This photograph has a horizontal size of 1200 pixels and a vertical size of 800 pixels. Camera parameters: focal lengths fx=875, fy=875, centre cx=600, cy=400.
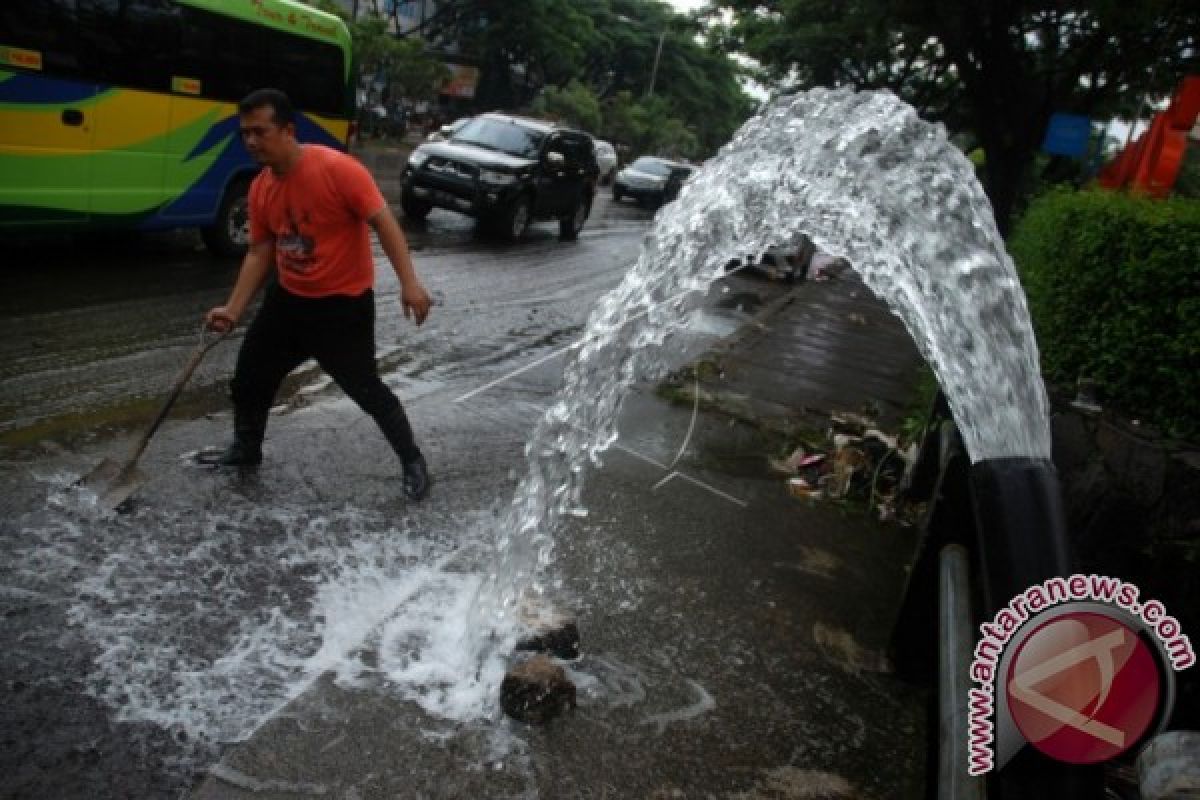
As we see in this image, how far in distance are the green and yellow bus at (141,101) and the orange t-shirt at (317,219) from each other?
4515mm

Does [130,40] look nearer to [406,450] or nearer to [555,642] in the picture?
[406,450]

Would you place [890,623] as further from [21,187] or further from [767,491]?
[21,187]

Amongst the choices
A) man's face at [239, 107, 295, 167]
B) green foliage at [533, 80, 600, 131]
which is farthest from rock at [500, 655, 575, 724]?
green foliage at [533, 80, 600, 131]

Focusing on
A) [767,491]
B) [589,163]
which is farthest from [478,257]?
[767,491]

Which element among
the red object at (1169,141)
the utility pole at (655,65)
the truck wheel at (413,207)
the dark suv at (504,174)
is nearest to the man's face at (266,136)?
the red object at (1169,141)

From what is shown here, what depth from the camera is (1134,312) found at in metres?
3.64

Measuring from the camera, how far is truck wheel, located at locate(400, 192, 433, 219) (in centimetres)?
1430

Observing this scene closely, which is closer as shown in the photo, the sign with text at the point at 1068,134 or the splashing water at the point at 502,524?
the splashing water at the point at 502,524

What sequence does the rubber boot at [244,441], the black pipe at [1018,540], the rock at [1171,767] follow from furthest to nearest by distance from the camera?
1. the rubber boot at [244,441]
2. the black pipe at [1018,540]
3. the rock at [1171,767]

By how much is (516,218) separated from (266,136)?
35.8 ft

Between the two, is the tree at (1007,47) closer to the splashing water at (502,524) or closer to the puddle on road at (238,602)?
the splashing water at (502,524)

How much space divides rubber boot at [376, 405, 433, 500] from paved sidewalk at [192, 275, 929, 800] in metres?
0.83

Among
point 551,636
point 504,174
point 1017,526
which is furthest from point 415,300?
point 504,174

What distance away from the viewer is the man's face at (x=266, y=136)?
3820 millimetres
